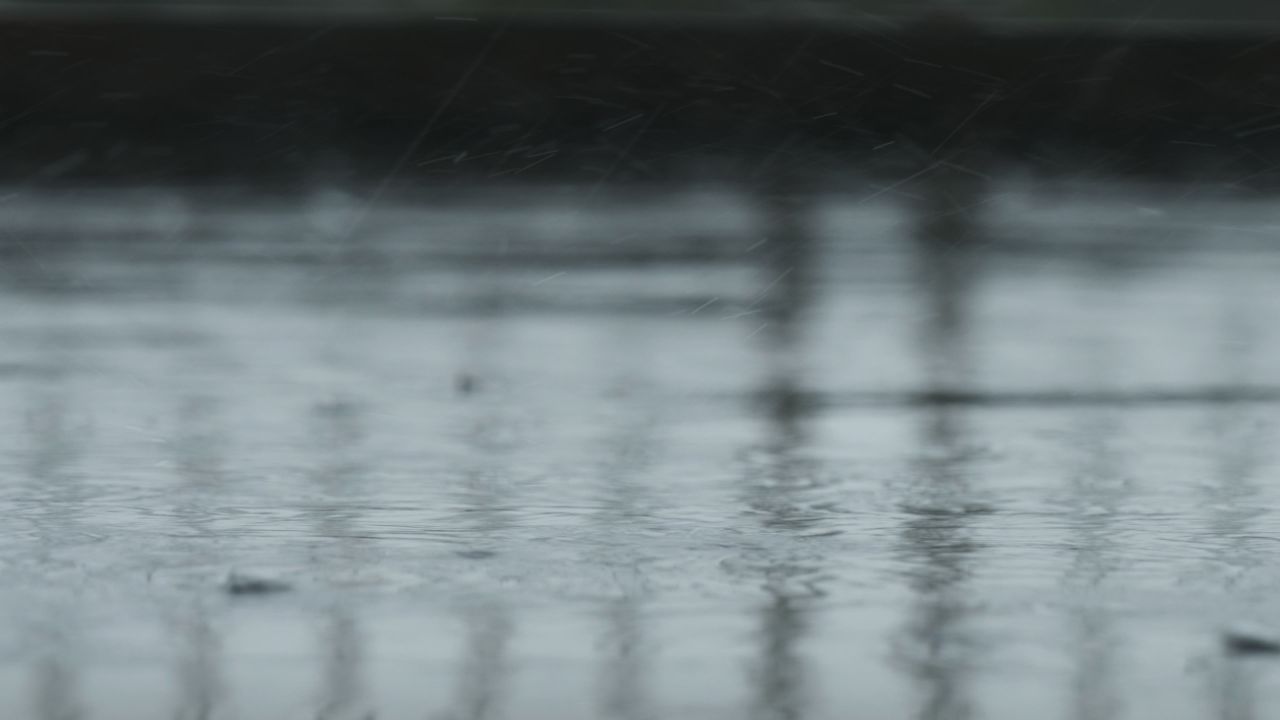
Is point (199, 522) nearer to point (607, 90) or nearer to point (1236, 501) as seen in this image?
point (1236, 501)

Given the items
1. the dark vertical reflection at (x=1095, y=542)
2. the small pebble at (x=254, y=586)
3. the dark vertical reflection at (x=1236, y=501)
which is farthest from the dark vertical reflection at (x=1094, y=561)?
the small pebble at (x=254, y=586)

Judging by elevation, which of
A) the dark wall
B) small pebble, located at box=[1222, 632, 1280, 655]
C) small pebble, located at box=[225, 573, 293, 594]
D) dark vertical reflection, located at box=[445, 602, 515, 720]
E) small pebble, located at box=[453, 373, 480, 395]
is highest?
the dark wall

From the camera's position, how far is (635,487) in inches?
249

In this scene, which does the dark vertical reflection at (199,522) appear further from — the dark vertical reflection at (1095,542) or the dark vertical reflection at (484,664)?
the dark vertical reflection at (1095,542)

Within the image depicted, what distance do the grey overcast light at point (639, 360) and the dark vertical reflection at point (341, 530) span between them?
17 millimetres

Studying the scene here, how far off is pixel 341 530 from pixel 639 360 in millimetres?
3536

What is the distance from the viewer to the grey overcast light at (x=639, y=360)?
454cm

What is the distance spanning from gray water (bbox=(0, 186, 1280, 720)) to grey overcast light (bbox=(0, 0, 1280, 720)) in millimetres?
20

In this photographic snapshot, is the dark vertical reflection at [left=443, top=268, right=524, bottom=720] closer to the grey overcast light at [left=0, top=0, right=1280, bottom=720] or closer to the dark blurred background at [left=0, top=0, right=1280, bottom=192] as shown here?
the grey overcast light at [left=0, top=0, right=1280, bottom=720]

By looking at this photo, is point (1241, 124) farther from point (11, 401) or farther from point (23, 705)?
point (23, 705)

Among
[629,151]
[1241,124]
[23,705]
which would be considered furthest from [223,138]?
[23,705]

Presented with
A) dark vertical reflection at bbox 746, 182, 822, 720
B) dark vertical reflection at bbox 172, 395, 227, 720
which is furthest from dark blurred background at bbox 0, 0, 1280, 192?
dark vertical reflection at bbox 172, 395, 227, 720

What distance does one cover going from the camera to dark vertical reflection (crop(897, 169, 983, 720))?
437 cm

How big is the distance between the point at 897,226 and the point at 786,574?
10313mm
